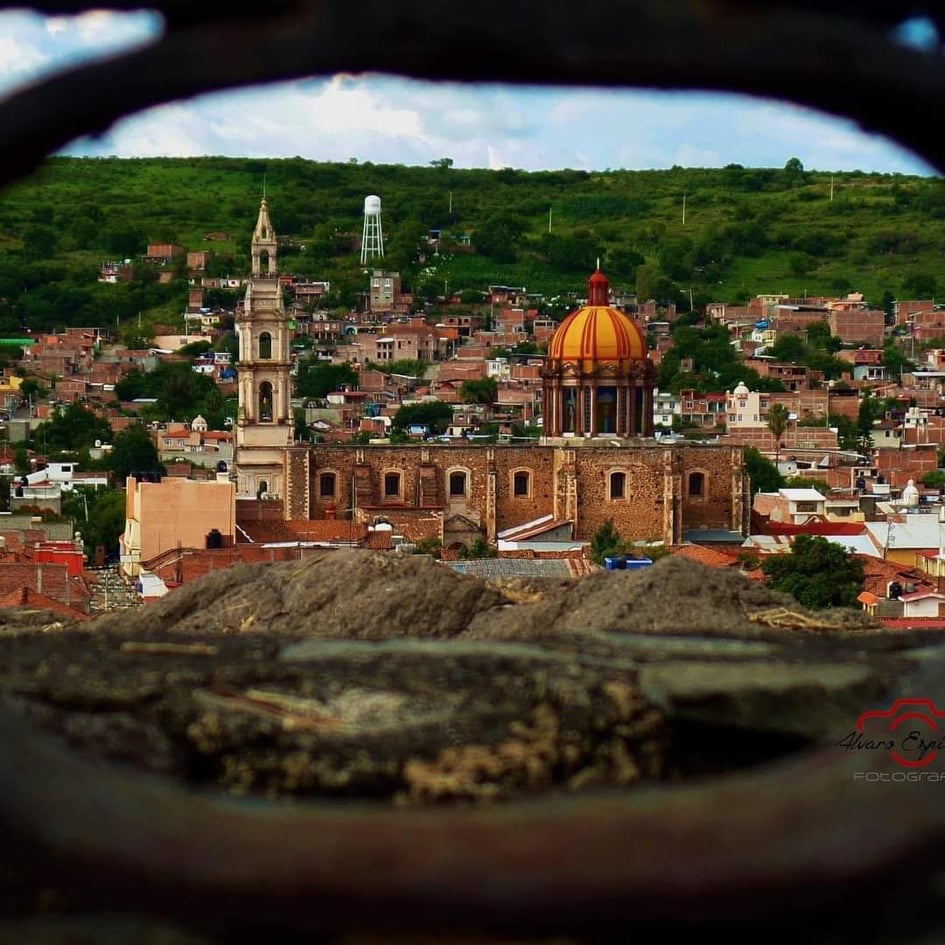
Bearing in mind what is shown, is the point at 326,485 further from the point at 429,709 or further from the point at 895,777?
the point at 895,777

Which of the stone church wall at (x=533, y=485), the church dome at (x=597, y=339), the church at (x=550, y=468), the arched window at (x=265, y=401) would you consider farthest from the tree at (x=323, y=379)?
the stone church wall at (x=533, y=485)

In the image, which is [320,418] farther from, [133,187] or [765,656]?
[765,656]

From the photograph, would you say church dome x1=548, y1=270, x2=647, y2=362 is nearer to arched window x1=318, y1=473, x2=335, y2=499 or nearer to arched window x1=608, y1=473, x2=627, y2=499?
arched window x1=608, y1=473, x2=627, y2=499

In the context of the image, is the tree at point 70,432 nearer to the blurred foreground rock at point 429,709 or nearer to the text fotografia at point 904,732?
the blurred foreground rock at point 429,709

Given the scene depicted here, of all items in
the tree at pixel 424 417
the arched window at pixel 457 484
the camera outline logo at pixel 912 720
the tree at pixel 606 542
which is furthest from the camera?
the tree at pixel 424 417

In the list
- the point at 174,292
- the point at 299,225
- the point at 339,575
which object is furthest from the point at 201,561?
the point at 299,225

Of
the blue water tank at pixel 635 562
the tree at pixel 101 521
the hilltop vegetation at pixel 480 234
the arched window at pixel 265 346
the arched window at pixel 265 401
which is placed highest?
the hilltop vegetation at pixel 480 234

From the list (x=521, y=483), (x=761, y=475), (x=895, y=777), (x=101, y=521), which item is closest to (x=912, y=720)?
(x=895, y=777)
